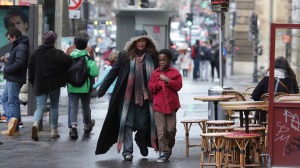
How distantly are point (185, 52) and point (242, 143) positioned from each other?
125ft

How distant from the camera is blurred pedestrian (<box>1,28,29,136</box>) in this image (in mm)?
16953

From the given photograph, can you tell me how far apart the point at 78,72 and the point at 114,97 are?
8.11 feet

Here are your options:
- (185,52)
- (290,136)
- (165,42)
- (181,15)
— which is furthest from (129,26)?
(181,15)

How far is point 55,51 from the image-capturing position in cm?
1636

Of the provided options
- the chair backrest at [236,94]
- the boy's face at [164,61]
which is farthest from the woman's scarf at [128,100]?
the chair backrest at [236,94]

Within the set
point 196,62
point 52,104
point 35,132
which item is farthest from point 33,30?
point 196,62

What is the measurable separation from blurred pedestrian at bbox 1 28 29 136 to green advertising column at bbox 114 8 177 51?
24287 mm

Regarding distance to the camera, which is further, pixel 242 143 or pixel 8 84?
pixel 8 84

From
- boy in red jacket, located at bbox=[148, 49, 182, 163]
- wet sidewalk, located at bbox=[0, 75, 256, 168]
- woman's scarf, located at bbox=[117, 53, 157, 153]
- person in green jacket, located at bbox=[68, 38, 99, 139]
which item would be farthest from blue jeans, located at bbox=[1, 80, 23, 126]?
boy in red jacket, located at bbox=[148, 49, 182, 163]

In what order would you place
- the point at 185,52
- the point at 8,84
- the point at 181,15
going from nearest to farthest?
the point at 8,84 < the point at 185,52 < the point at 181,15

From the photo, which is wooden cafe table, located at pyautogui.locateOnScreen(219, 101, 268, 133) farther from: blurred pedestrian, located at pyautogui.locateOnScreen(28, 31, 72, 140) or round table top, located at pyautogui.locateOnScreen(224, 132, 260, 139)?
blurred pedestrian, located at pyautogui.locateOnScreen(28, 31, 72, 140)

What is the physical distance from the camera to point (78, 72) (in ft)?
53.8

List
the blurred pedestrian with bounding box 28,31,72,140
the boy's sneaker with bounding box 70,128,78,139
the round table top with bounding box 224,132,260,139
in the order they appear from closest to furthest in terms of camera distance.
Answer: the round table top with bounding box 224,132,260,139 < the blurred pedestrian with bounding box 28,31,72,140 < the boy's sneaker with bounding box 70,128,78,139

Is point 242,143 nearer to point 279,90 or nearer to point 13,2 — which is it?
point 279,90
